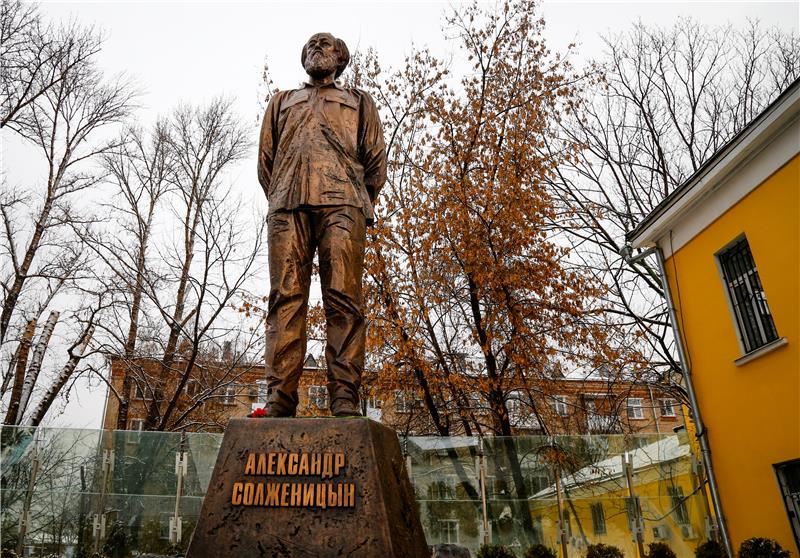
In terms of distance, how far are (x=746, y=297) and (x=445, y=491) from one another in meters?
5.41

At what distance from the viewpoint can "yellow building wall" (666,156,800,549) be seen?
7.80m

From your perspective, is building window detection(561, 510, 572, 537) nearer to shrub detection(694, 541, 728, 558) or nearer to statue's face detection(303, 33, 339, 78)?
shrub detection(694, 541, 728, 558)

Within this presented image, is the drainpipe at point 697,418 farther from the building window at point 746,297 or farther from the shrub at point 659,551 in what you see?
the building window at point 746,297

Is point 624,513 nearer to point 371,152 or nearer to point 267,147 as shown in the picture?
point 371,152

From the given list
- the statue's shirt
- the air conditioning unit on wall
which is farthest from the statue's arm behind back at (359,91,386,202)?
the air conditioning unit on wall

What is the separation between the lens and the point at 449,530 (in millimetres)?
9336

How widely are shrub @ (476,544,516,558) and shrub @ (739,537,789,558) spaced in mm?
3104

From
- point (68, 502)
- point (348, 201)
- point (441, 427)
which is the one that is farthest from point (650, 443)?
point (68, 502)

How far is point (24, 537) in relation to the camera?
27.0 ft

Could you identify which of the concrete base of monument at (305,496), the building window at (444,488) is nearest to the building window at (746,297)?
the building window at (444,488)

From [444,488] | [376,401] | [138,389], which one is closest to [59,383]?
[138,389]

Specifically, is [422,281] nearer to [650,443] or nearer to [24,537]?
[650,443]

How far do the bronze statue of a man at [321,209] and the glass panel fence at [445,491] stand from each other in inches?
247

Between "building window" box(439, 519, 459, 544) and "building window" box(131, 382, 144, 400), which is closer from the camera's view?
"building window" box(439, 519, 459, 544)
